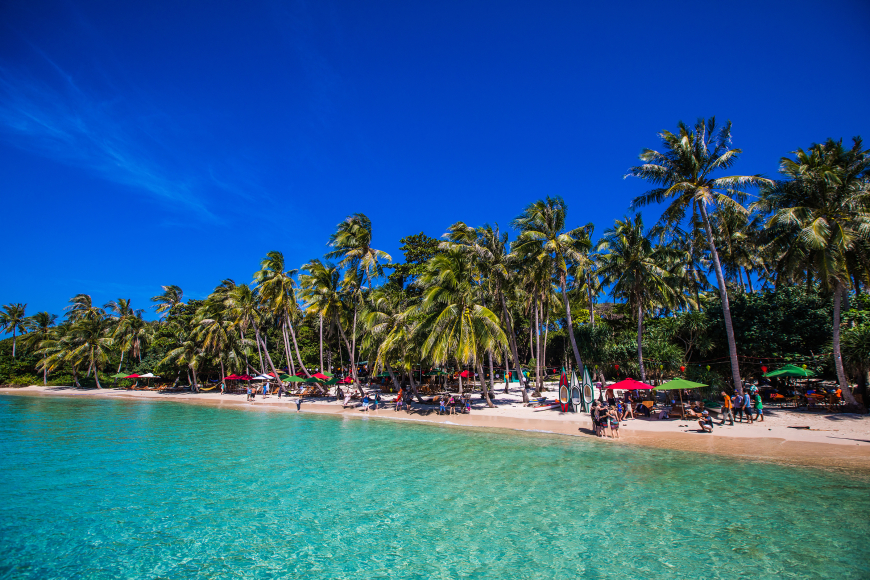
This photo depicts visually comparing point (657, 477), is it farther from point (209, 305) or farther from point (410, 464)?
point (209, 305)

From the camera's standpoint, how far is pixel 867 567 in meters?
6.53

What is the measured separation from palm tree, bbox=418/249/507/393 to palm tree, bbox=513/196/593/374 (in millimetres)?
4357

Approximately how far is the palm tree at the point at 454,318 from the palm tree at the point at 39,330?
63115 mm

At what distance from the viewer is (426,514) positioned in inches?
Answer: 365

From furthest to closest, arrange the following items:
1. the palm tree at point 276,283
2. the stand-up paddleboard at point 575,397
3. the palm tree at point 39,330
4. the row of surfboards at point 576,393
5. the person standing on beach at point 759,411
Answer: the palm tree at point 39,330 → the palm tree at point 276,283 → the stand-up paddleboard at point 575,397 → the row of surfboards at point 576,393 → the person standing on beach at point 759,411

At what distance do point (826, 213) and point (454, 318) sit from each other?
18.7 m

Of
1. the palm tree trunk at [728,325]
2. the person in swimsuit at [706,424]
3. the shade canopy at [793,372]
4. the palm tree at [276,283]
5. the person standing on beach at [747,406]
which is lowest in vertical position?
the person in swimsuit at [706,424]

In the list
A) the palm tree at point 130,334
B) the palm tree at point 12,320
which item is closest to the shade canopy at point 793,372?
the palm tree at point 130,334

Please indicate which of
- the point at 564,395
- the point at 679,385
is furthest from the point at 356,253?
the point at 679,385

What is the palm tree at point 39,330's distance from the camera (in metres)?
58.5

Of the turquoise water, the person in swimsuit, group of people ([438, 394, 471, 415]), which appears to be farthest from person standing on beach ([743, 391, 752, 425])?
group of people ([438, 394, 471, 415])

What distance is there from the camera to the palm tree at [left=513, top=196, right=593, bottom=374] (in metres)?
25.0

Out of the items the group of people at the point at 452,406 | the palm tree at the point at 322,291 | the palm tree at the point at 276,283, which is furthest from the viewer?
the palm tree at the point at 276,283

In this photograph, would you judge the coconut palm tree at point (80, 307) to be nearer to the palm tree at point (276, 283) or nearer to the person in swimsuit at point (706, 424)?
the palm tree at point (276, 283)
